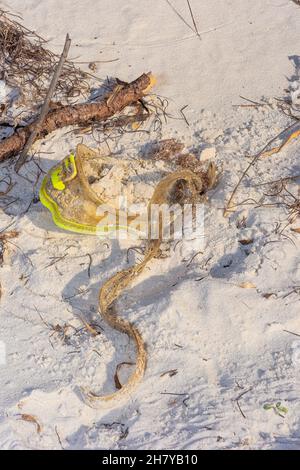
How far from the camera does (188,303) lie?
3.63 metres

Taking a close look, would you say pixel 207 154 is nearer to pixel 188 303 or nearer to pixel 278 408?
pixel 188 303

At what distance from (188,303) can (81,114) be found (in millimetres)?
1972

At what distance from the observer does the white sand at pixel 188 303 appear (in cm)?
322

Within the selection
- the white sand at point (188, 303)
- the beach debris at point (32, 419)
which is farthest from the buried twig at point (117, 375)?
the beach debris at point (32, 419)

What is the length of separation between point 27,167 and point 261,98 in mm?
1943

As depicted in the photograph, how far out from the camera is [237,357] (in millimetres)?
3389

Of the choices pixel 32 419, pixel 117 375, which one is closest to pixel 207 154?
pixel 117 375

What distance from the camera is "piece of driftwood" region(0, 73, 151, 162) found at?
15.3ft

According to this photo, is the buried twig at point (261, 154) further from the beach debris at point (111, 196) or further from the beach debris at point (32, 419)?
the beach debris at point (32, 419)

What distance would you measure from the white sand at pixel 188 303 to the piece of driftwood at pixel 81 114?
116mm

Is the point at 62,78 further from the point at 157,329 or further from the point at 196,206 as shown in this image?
the point at 157,329

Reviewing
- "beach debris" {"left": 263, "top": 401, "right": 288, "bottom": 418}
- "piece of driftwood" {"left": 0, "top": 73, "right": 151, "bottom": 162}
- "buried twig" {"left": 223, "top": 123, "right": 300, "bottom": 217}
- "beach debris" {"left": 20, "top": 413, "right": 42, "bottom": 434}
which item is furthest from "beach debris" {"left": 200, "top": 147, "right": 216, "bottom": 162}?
"beach debris" {"left": 20, "top": 413, "right": 42, "bottom": 434}

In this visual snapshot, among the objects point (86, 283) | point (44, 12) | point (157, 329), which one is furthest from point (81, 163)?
point (44, 12)

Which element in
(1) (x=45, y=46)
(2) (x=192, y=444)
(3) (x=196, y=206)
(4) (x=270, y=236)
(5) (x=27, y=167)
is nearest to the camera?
(2) (x=192, y=444)
